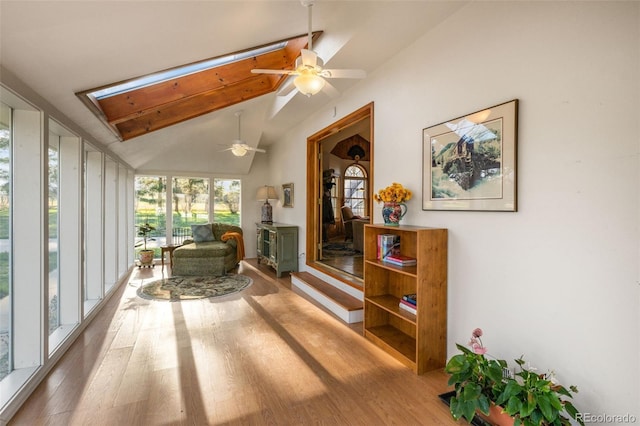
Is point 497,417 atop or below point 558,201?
below

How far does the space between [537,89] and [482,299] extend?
1410mm

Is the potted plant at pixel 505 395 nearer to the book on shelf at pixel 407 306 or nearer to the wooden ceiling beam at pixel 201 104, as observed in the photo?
the book on shelf at pixel 407 306

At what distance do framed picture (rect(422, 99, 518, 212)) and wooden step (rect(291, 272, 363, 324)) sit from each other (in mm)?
1493

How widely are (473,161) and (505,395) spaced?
147 cm

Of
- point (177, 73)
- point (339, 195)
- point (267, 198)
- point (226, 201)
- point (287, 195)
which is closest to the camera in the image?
point (177, 73)

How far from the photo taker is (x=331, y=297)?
3693 millimetres

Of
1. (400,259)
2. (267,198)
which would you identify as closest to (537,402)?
(400,259)

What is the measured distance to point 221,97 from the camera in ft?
13.6

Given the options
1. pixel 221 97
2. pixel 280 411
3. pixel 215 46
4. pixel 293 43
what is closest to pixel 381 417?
pixel 280 411

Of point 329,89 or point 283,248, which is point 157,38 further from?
point 283,248

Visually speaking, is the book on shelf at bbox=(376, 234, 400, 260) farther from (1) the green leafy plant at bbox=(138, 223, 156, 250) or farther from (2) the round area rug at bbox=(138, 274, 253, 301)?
(1) the green leafy plant at bbox=(138, 223, 156, 250)

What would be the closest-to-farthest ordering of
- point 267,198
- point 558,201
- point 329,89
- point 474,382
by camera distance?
point 558,201 → point 474,382 → point 329,89 → point 267,198

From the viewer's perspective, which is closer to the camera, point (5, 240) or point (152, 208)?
point (5, 240)

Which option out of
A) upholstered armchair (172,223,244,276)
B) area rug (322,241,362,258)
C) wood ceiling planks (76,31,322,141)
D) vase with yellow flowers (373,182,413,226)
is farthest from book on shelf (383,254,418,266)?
upholstered armchair (172,223,244,276)
